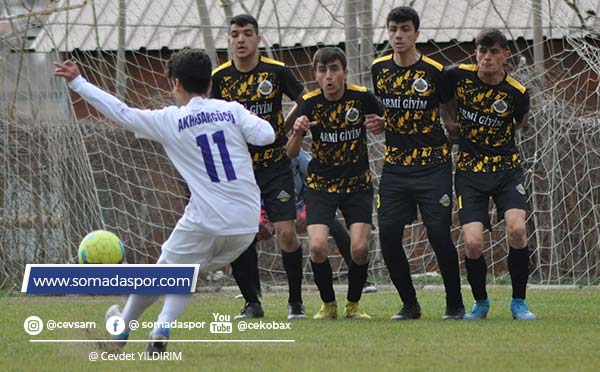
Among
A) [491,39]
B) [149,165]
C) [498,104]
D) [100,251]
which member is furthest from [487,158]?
[149,165]

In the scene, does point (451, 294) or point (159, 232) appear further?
point (159, 232)

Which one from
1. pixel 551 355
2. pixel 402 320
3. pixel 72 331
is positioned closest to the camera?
pixel 551 355

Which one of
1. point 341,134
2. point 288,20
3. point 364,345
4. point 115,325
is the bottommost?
point 364,345

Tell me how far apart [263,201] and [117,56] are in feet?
14.0

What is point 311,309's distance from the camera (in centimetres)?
945

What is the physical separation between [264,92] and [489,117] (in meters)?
1.58

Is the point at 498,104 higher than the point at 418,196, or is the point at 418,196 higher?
the point at 498,104

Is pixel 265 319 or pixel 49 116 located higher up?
pixel 49 116

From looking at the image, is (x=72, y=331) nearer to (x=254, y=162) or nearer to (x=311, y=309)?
(x=254, y=162)

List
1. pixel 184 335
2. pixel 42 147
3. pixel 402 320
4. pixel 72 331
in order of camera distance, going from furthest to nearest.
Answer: pixel 42 147 → pixel 402 320 → pixel 184 335 → pixel 72 331

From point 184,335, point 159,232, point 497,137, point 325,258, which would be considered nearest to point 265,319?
point 325,258

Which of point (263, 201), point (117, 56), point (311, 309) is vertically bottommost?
point (311, 309)

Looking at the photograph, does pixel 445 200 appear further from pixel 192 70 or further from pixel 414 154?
pixel 192 70

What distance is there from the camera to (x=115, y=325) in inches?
246
